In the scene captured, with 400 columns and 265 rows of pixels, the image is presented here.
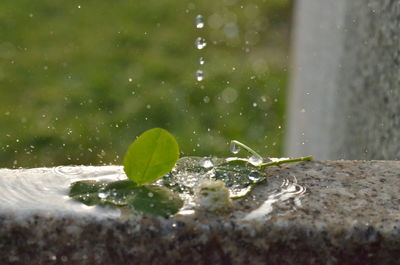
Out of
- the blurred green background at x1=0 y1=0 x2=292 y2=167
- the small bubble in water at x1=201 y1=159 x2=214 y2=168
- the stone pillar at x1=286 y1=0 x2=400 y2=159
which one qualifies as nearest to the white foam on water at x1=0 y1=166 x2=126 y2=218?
the small bubble in water at x1=201 y1=159 x2=214 y2=168

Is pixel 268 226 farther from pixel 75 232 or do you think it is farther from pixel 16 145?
pixel 16 145

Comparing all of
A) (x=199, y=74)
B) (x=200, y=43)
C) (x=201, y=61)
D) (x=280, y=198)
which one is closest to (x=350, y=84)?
(x=280, y=198)

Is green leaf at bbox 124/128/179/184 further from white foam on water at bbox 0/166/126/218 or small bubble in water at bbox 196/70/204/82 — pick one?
small bubble in water at bbox 196/70/204/82

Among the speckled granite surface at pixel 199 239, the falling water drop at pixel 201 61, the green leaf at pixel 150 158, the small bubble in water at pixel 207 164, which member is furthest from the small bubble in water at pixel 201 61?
the speckled granite surface at pixel 199 239

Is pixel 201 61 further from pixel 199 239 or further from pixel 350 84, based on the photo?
pixel 199 239

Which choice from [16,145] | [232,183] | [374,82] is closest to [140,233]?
[232,183]
